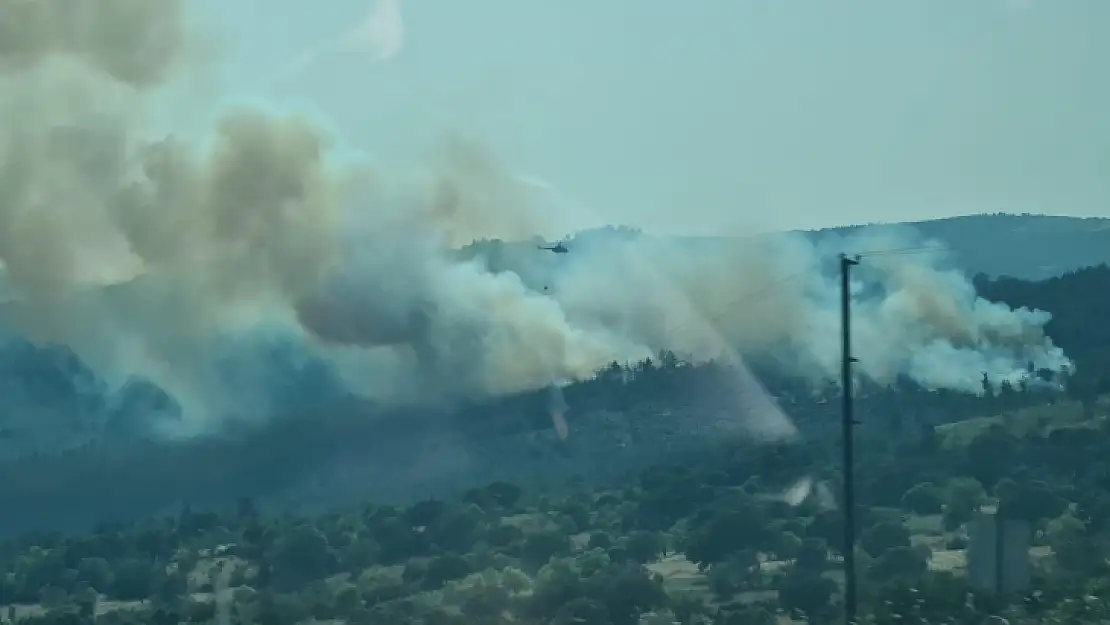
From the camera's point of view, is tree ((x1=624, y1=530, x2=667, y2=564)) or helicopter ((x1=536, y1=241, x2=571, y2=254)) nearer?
tree ((x1=624, y1=530, x2=667, y2=564))

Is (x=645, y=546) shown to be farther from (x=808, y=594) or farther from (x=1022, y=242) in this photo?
(x=1022, y=242)

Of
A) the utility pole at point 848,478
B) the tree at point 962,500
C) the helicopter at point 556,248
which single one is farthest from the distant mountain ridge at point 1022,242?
the utility pole at point 848,478

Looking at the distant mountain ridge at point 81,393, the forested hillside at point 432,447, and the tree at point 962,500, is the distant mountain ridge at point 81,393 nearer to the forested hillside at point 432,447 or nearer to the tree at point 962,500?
the forested hillside at point 432,447

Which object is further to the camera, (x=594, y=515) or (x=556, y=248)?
(x=556, y=248)

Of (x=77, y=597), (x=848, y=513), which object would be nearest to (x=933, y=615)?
(x=848, y=513)

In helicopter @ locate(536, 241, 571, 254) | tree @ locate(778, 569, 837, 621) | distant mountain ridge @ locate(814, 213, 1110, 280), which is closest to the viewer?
tree @ locate(778, 569, 837, 621)

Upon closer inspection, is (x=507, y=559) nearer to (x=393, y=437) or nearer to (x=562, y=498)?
(x=562, y=498)

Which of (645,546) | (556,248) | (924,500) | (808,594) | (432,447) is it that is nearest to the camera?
(808,594)

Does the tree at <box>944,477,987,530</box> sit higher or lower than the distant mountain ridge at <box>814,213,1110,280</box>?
lower

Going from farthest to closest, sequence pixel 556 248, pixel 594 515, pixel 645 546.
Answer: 1. pixel 556 248
2. pixel 594 515
3. pixel 645 546

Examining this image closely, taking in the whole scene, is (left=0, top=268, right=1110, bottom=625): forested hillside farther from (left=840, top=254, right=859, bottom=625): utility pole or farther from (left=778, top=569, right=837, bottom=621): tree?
(left=840, top=254, right=859, bottom=625): utility pole

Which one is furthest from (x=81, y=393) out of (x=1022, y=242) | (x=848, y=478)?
(x=1022, y=242)

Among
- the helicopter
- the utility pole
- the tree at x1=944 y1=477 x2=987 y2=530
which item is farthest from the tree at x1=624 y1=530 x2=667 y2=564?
the helicopter

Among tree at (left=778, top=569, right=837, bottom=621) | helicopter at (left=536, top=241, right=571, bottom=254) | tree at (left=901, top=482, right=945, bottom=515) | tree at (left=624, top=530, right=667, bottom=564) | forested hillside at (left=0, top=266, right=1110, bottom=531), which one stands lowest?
tree at (left=778, top=569, right=837, bottom=621)
